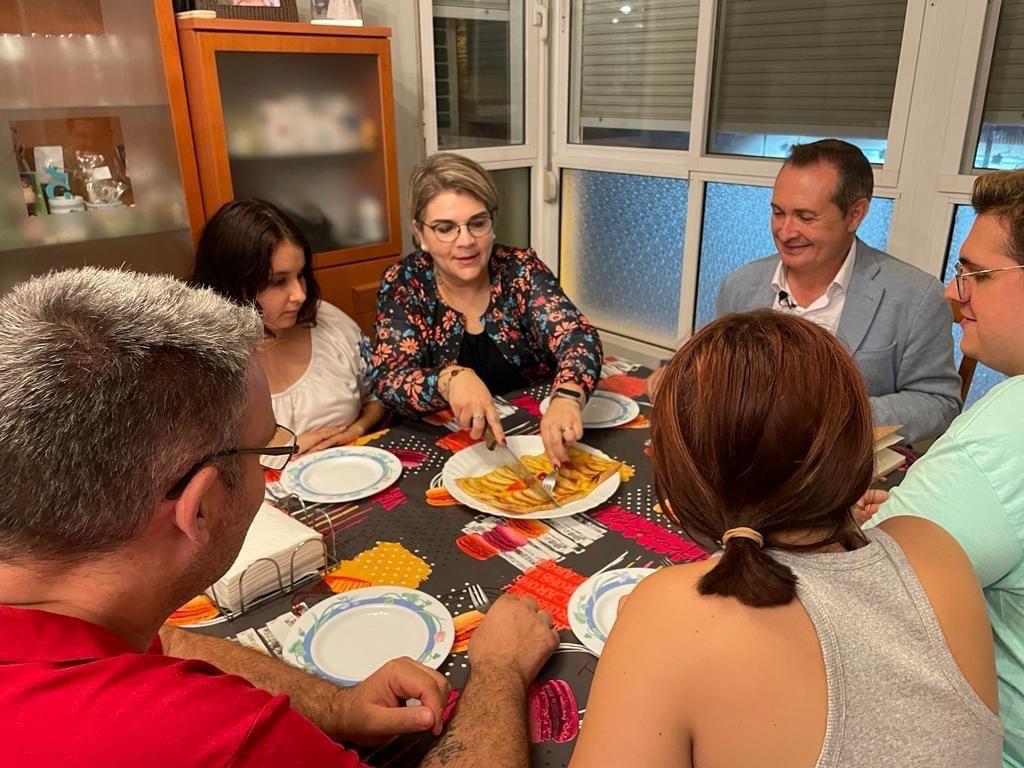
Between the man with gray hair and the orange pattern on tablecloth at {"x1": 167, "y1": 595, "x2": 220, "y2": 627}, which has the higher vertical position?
the man with gray hair

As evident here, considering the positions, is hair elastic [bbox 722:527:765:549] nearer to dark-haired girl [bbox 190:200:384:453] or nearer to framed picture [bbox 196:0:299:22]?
dark-haired girl [bbox 190:200:384:453]

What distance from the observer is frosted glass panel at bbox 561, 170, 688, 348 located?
329 cm

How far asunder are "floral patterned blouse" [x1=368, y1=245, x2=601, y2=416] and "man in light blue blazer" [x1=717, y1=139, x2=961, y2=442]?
0.62m

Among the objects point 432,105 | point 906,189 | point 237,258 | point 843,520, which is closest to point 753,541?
point 843,520

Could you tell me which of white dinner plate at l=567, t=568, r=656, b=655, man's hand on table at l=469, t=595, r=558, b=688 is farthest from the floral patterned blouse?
man's hand on table at l=469, t=595, r=558, b=688

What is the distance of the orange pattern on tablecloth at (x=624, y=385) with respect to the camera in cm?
197

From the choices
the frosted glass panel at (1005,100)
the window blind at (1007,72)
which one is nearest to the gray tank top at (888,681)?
the frosted glass panel at (1005,100)

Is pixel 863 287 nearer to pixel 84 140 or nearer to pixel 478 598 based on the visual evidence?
pixel 478 598

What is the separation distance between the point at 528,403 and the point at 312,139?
142cm

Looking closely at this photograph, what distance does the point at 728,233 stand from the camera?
3.06 metres

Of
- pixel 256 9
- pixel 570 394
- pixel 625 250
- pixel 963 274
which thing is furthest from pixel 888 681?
pixel 625 250

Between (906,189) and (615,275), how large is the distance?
4.65 feet

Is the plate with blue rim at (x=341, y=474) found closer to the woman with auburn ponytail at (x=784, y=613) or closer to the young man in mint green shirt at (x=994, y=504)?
the woman with auburn ponytail at (x=784, y=613)

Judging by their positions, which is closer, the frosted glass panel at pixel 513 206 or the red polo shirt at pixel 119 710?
the red polo shirt at pixel 119 710
